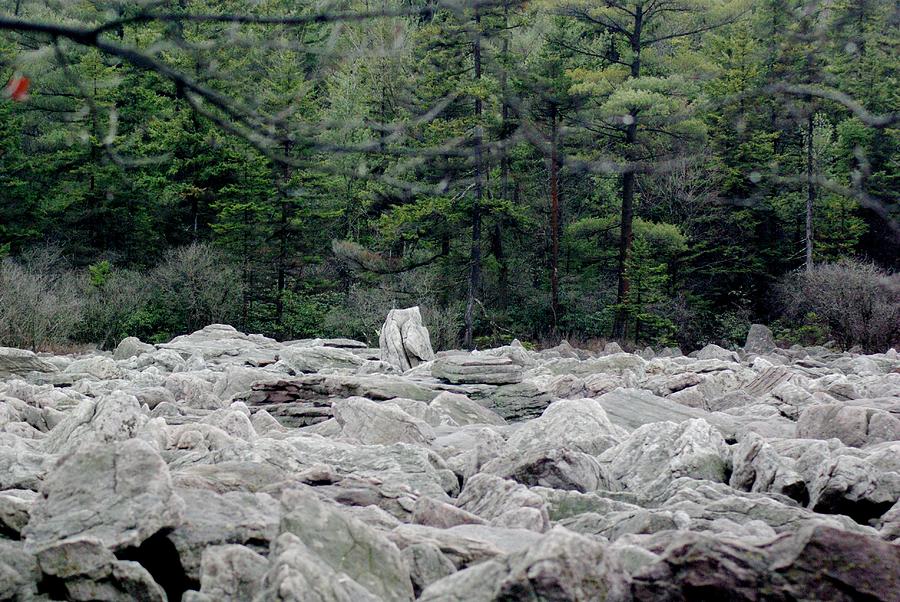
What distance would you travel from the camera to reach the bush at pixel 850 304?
2592 centimetres

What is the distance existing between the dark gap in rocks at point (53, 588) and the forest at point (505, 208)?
70.2 feet

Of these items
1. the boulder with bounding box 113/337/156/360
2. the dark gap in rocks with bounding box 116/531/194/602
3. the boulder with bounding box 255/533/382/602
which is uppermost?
the boulder with bounding box 255/533/382/602

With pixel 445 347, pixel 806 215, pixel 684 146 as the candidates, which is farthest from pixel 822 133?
pixel 445 347

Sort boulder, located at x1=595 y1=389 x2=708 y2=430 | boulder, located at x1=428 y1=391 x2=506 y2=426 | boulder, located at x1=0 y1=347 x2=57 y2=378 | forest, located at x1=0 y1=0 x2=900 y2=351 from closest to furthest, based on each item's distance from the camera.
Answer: boulder, located at x1=595 y1=389 x2=708 y2=430, boulder, located at x1=428 y1=391 x2=506 y2=426, boulder, located at x1=0 y1=347 x2=57 y2=378, forest, located at x1=0 y1=0 x2=900 y2=351

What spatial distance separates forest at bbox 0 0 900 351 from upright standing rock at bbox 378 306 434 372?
31.3ft

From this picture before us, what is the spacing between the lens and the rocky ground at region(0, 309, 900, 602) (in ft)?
8.79

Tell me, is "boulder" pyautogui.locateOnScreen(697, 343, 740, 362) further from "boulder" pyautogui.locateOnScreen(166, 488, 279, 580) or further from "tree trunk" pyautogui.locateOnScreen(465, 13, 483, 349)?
"boulder" pyautogui.locateOnScreen(166, 488, 279, 580)

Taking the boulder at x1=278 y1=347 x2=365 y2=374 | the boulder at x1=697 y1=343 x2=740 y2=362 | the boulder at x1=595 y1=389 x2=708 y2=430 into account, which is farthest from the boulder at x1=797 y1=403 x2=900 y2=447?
the boulder at x1=697 y1=343 x2=740 y2=362

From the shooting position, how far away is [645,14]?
28750 mm

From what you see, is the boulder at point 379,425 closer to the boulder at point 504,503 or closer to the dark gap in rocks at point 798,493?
the boulder at point 504,503

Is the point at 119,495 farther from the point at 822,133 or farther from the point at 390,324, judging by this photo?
the point at 822,133

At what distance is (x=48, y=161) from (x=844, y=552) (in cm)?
3448

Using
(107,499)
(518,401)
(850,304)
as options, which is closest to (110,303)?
(850,304)

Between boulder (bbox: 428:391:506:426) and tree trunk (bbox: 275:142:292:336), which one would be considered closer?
boulder (bbox: 428:391:506:426)
